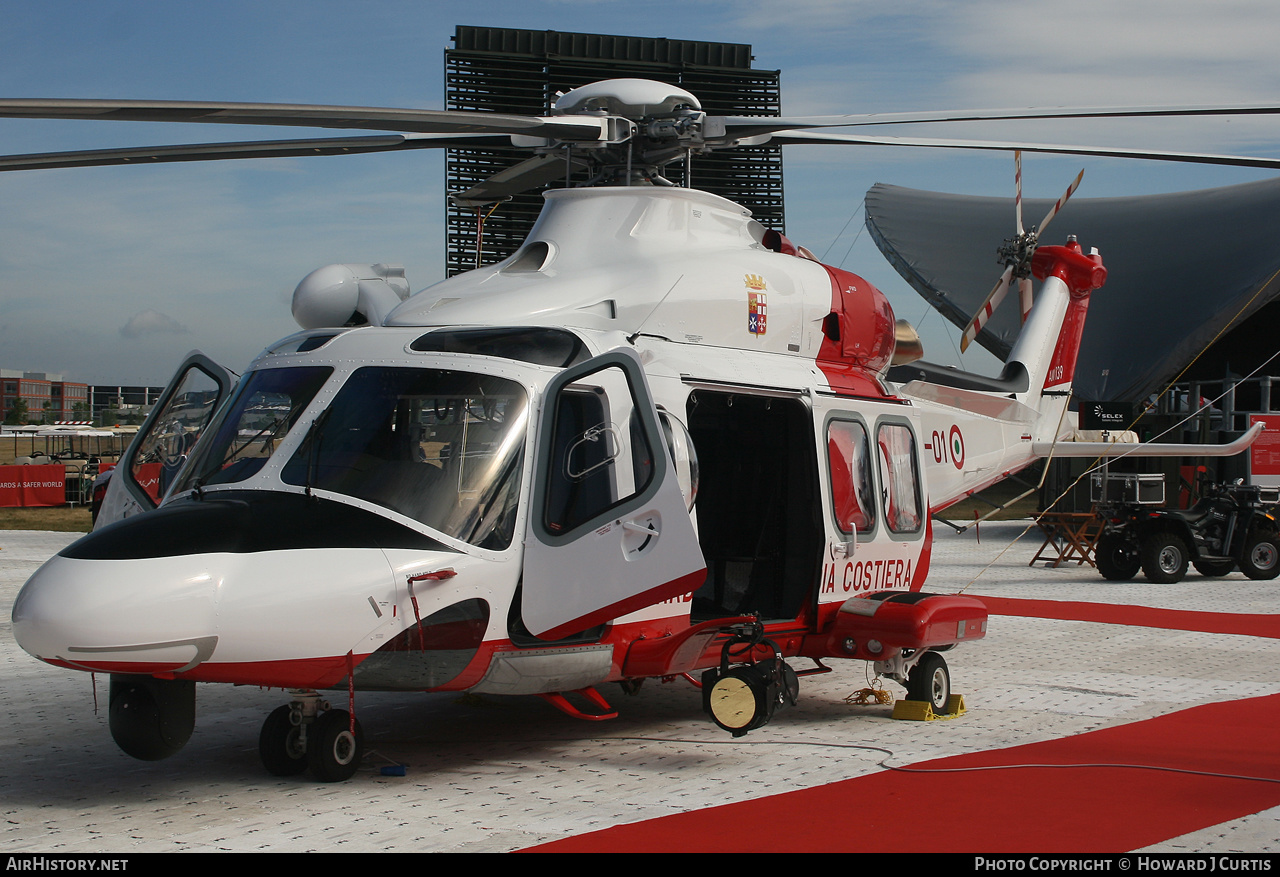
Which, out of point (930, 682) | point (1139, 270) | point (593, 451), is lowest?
point (930, 682)

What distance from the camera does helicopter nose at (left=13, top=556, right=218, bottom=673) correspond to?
13.8 feet

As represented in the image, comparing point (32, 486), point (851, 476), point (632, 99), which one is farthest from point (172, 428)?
point (32, 486)

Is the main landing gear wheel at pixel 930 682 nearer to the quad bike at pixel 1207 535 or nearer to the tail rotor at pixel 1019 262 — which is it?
the tail rotor at pixel 1019 262

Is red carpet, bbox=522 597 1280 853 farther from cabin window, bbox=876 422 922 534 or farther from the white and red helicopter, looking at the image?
cabin window, bbox=876 422 922 534

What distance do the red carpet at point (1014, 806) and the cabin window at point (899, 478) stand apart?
1.83 meters

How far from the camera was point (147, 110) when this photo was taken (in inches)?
184

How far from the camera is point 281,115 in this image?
499cm

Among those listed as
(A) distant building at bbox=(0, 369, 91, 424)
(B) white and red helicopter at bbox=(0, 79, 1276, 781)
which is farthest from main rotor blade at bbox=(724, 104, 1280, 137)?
(A) distant building at bbox=(0, 369, 91, 424)

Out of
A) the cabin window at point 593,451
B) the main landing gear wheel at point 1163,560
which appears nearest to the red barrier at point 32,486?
the main landing gear wheel at point 1163,560

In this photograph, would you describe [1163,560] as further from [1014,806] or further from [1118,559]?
[1014,806]

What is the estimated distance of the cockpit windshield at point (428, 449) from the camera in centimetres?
508

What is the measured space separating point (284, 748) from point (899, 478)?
4322 mm

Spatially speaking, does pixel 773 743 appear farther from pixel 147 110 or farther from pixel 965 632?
pixel 147 110

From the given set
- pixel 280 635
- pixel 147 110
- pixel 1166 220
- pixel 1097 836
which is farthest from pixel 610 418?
pixel 1166 220
